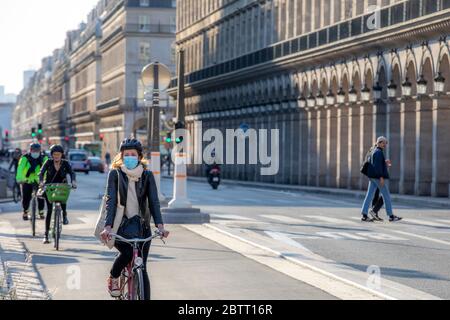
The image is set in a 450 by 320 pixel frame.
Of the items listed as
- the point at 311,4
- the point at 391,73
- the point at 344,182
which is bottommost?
the point at 344,182

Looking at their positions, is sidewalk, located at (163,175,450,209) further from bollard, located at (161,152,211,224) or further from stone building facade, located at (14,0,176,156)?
stone building facade, located at (14,0,176,156)

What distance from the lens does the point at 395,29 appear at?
51188 millimetres

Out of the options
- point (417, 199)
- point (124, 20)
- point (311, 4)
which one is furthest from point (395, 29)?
point (124, 20)

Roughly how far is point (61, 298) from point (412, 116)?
3904 cm

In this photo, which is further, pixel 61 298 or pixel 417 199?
pixel 417 199

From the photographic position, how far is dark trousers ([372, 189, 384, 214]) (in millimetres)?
28672

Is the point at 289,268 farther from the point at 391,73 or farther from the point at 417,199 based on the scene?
the point at 391,73

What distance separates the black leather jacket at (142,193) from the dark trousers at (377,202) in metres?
17.1

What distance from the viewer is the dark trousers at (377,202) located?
1129 inches

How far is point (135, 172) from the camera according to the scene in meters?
11.9

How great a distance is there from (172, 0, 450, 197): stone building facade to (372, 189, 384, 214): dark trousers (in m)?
16.8

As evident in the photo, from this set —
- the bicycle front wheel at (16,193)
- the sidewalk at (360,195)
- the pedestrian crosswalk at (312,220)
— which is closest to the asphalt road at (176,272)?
the pedestrian crosswalk at (312,220)

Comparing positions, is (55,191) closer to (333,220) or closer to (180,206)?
(180,206)

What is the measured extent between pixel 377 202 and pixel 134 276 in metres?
17.8
